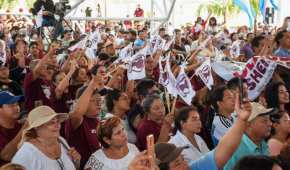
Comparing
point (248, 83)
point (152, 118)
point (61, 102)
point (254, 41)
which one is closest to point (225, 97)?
point (152, 118)

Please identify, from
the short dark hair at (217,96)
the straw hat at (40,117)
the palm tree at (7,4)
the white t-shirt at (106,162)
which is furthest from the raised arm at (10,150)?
the palm tree at (7,4)

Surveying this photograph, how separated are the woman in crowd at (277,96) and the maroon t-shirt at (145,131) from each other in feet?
4.10

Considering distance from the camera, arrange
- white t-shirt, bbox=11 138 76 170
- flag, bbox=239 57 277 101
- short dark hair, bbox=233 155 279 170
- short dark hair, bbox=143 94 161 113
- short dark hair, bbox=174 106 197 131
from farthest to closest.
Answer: flag, bbox=239 57 277 101 → short dark hair, bbox=143 94 161 113 → short dark hair, bbox=174 106 197 131 → white t-shirt, bbox=11 138 76 170 → short dark hair, bbox=233 155 279 170

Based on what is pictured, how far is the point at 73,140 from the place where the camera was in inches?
192

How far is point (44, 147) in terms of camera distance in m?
4.18

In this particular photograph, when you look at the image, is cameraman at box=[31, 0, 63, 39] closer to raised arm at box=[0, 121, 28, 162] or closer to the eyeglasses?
raised arm at box=[0, 121, 28, 162]

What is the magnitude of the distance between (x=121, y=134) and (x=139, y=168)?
5.03 feet

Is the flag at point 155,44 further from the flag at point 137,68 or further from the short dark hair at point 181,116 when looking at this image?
the short dark hair at point 181,116

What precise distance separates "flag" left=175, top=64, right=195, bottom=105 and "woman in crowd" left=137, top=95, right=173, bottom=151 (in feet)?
1.92

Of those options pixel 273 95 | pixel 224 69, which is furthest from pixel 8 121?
pixel 224 69

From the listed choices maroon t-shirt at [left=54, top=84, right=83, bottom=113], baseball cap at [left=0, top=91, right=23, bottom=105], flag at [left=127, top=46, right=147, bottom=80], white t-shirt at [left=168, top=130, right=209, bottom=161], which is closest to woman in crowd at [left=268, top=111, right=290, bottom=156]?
white t-shirt at [left=168, top=130, right=209, bottom=161]

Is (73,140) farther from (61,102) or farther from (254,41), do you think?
(254,41)

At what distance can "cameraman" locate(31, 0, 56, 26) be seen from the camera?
12477mm

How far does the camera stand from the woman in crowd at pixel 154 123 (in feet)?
16.9
